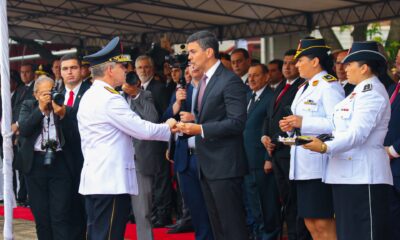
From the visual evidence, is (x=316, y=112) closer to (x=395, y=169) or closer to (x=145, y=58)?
(x=395, y=169)

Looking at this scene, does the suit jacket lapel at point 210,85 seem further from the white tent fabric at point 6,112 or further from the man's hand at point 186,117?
the white tent fabric at point 6,112

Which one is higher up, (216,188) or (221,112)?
(221,112)

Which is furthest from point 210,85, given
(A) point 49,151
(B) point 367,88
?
A: (A) point 49,151

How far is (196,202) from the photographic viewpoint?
6363 mm

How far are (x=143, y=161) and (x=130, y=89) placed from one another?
0.81m

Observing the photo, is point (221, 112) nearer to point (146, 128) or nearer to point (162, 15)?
point (146, 128)

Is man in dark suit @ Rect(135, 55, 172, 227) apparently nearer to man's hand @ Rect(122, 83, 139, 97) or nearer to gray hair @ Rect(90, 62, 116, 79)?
man's hand @ Rect(122, 83, 139, 97)

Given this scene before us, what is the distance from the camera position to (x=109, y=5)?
1336 centimetres

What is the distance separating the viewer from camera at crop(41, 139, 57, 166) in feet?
19.9

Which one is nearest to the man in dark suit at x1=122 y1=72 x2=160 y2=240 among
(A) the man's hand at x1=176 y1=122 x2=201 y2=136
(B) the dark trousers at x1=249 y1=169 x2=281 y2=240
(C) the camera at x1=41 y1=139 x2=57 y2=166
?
(C) the camera at x1=41 y1=139 x2=57 y2=166

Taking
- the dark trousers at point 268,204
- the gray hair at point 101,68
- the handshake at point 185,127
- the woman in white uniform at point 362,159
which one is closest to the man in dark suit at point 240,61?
the dark trousers at point 268,204

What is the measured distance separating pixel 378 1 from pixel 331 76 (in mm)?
5782

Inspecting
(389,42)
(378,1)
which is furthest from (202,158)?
(389,42)

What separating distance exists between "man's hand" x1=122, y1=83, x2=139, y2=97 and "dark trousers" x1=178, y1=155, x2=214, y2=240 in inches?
44.1
